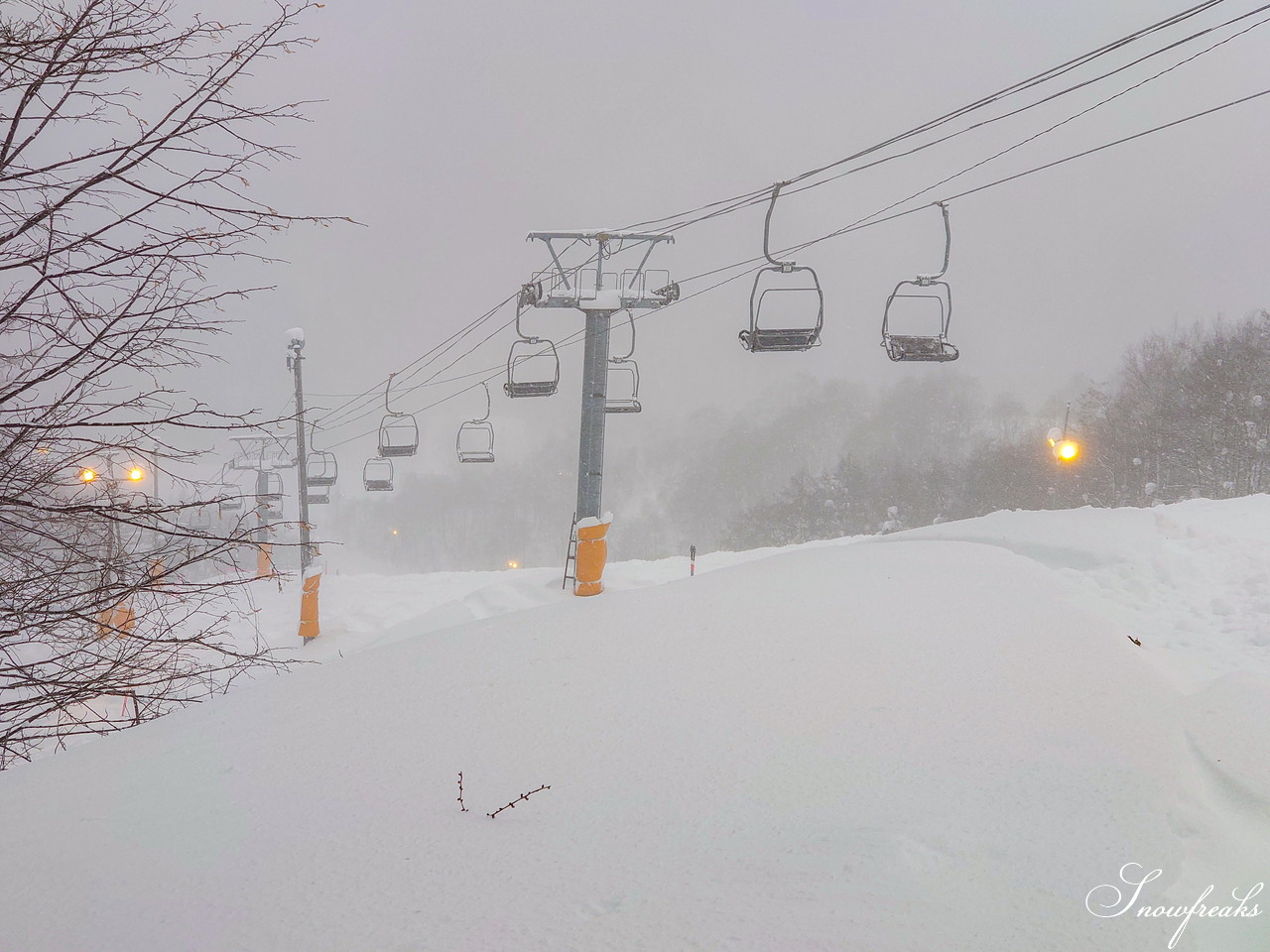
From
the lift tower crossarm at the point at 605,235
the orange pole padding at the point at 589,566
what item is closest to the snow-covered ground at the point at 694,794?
the orange pole padding at the point at 589,566

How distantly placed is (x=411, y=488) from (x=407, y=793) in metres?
92.3

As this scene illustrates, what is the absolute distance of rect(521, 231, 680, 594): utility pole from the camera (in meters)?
11.9

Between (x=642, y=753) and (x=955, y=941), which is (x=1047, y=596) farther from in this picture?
(x=955, y=941)

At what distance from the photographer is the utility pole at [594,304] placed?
11.9 m

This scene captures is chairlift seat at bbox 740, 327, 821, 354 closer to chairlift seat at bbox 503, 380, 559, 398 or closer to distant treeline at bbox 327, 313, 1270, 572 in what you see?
chairlift seat at bbox 503, 380, 559, 398

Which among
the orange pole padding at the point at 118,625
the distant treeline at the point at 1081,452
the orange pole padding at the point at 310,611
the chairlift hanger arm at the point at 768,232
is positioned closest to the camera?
A: the orange pole padding at the point at 118,625

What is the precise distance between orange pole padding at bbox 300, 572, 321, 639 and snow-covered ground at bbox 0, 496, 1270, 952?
872 centimetres

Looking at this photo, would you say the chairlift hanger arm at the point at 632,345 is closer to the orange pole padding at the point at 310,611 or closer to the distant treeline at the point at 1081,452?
the orange pole padding at the point at 310,611

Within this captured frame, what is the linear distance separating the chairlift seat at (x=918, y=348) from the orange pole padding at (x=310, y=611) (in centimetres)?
1146

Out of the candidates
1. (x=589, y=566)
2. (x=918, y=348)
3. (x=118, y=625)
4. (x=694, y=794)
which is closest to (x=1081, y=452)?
(x=918, y=348)

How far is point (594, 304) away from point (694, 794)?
9.52 m

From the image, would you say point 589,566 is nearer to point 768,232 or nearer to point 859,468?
point 768,232

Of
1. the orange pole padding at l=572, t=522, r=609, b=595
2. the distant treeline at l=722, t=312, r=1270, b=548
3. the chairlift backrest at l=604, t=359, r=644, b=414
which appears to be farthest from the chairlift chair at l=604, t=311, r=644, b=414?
the distant treeline at l=722, t=312, r=1270, b=548

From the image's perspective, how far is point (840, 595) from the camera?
7191 mm
